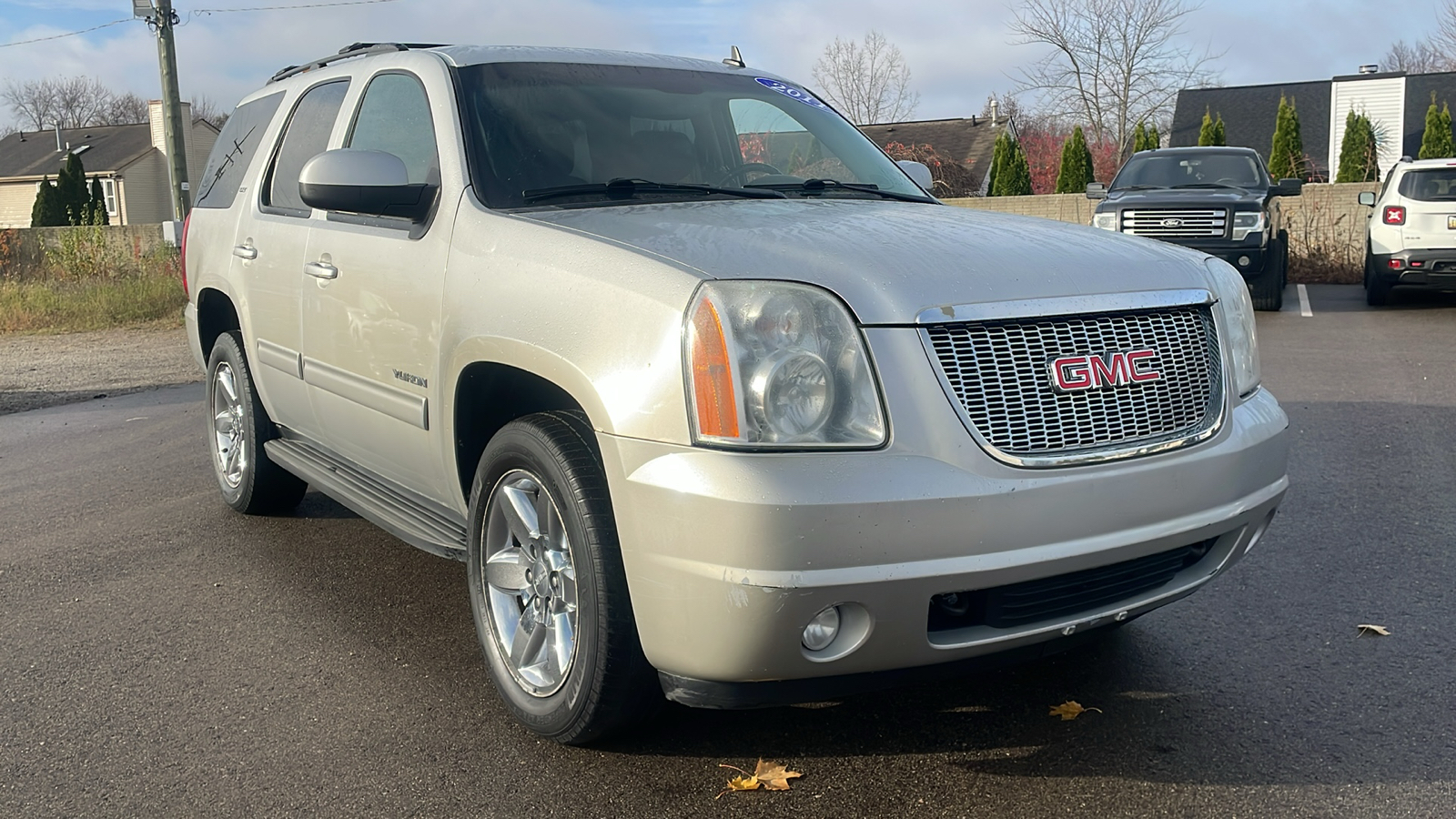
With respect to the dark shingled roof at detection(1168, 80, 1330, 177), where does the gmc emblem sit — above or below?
below

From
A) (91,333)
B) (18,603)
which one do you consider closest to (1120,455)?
(18,603)

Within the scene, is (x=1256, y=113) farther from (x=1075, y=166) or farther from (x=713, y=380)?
(x=713, y=380)

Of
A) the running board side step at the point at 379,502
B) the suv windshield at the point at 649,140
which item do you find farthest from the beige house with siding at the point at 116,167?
the suv windshield at the point at 649,140

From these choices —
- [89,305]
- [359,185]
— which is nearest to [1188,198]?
[359,185]

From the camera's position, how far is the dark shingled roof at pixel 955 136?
47000 millimetres

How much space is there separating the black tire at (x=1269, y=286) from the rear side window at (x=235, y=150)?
1154cm

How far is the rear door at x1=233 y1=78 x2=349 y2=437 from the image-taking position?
15.0 ft

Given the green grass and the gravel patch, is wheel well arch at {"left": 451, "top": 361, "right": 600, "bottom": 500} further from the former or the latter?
the green grass

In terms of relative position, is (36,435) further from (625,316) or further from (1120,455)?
(1120,455)

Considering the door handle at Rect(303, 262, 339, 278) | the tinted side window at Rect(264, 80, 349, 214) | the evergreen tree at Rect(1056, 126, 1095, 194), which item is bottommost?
the door handle at Rect(303, 262, 339, 278)

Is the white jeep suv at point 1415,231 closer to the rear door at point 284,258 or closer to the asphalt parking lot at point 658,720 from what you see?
the asphalt parking lot at point 658,720

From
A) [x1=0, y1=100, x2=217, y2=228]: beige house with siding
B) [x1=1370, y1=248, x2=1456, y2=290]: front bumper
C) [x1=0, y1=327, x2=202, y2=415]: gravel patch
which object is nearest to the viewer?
[x1=0, y1=327, x2=202, y2=415]: gravel patch

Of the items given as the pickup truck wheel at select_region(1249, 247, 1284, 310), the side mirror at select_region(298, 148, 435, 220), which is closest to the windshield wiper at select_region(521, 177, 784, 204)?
the side mirror at select_region(298, 148, 435, 220)

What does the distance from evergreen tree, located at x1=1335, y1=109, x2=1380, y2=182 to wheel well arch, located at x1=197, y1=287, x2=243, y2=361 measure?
80.2ft
